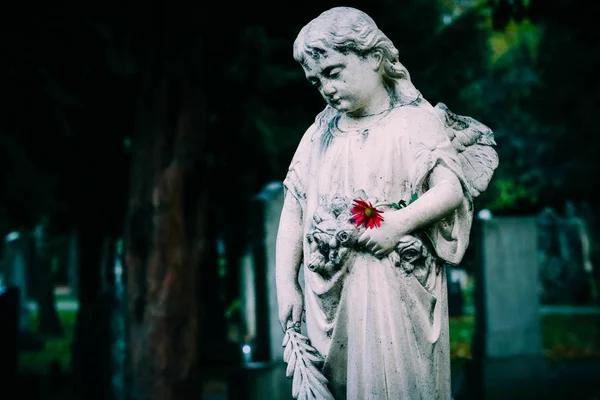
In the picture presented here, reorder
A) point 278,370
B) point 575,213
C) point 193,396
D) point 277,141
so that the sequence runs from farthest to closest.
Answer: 1. point 575,213
2. point 277,141
3. point 278,370
4. point 193,396

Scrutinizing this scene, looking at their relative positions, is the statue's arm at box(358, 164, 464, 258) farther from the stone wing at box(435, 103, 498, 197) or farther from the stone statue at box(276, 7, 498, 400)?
the stone wing at box(435, 103, 498, 197)

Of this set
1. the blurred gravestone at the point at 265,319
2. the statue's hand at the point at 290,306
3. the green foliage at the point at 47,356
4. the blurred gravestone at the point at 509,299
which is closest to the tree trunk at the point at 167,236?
the blurred gravestone at the point at 265,319

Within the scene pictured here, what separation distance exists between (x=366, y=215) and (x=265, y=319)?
7268mm

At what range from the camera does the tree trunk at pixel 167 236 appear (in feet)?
34.4

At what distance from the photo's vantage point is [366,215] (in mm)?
4641

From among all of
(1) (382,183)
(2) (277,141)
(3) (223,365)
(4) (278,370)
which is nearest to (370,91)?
(1) (382,183)

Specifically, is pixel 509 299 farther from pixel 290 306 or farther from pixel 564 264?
pixel 564 264

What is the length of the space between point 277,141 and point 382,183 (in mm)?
11484

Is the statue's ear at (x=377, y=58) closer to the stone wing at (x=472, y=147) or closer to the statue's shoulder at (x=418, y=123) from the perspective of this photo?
the statue's shoulder at (x=418, y=123)

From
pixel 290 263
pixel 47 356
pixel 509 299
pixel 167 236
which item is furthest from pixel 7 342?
pixel 47 356

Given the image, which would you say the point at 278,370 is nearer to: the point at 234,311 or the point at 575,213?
the point at 234,311

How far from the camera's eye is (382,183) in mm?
4793

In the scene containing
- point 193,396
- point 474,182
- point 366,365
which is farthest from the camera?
point 193,396

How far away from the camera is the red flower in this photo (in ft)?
15.2
